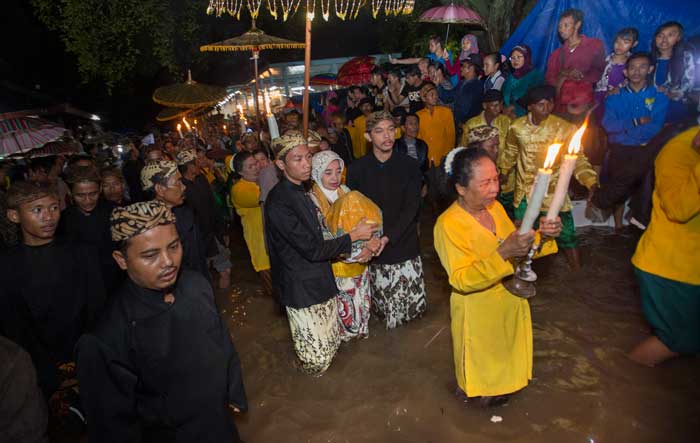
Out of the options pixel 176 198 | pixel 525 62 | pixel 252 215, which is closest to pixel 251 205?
pixel 252 215

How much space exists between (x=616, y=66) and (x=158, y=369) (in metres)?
7.48

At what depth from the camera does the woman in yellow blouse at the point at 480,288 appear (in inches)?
102

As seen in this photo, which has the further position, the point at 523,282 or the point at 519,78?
the point at 519,78

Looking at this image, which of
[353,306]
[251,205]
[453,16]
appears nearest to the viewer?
[353,306]

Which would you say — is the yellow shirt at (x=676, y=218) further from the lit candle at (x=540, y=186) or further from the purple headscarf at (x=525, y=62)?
the purple headscarf at (x=525, y=62)

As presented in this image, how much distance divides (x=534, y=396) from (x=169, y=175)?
12.2 ft

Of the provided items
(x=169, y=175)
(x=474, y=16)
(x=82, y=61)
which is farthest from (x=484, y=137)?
(x=82, y=61)

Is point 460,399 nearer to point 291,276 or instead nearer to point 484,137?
point 291,276

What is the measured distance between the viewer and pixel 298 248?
10.8ft

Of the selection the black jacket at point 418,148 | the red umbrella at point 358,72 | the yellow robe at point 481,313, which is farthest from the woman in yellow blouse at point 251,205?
the red umbrella at point 358,72

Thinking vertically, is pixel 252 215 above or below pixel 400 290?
above

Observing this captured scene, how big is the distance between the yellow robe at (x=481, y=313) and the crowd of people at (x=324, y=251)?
0.5 inches

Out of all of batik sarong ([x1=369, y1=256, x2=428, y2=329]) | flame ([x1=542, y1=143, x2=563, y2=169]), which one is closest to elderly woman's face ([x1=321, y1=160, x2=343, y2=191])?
batik sarong ([x1=369, y1=256, x2=428, y2=329])

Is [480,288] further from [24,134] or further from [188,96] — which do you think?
[188,96]
